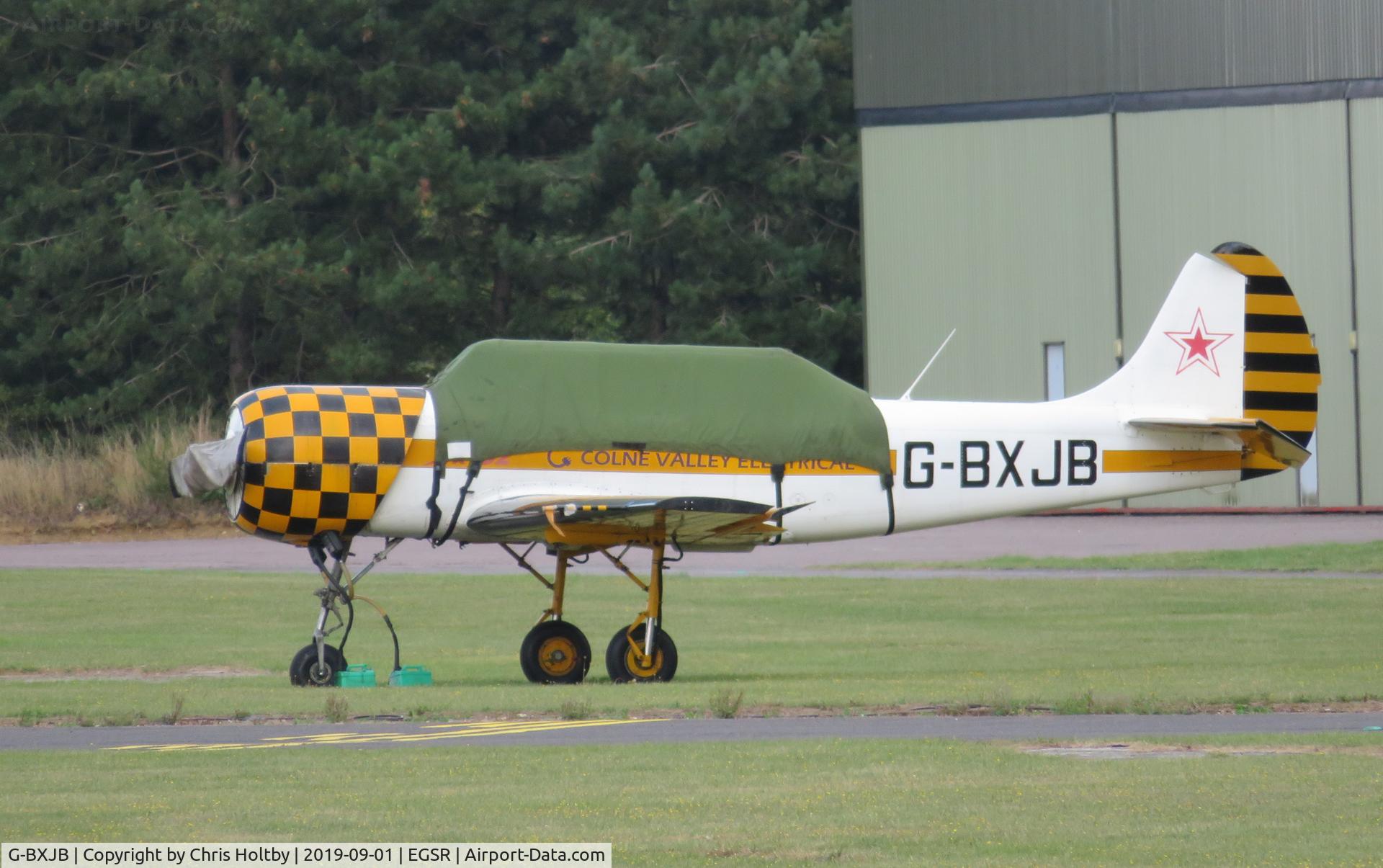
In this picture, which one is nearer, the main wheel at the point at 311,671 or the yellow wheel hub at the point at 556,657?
the main wheel at the point at 311,671

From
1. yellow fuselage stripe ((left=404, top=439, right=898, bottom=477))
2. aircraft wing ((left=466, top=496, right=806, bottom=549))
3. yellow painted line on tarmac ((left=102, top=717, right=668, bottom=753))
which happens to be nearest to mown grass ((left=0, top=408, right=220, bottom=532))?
yellow fuselage stripe ((left=404, top=439, right=898, bottom=477))

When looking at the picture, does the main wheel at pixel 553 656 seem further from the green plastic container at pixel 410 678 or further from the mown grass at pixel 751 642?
the green plastic container at pixel 410 678

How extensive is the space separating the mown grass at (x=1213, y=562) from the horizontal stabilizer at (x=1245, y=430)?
1136cm

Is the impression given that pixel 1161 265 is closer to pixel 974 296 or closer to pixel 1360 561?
pixel 974 296

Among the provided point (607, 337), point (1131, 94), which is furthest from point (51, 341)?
point (1131, 94)

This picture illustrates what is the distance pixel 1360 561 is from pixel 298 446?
65.4ft

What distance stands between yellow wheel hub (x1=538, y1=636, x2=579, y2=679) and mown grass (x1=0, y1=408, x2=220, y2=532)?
24537 millimetres

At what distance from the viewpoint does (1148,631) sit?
21344 millimetres

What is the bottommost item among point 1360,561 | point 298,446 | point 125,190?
point 1360,561

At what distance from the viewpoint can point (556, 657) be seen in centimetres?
1667

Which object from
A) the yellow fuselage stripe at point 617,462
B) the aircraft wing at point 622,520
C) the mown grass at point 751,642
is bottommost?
the mown grass at point 751,642

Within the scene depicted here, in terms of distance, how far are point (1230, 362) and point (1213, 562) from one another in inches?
500

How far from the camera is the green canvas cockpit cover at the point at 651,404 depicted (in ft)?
53.2

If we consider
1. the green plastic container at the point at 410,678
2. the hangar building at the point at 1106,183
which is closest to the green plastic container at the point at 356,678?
the green plastic container at the point at 410,678
